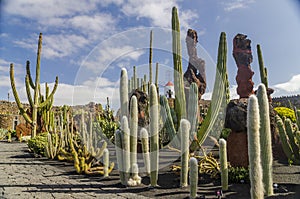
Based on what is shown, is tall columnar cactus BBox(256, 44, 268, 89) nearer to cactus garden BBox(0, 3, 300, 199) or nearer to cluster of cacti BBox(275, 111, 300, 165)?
cactus garden BBox(0, 3, 300, 199)

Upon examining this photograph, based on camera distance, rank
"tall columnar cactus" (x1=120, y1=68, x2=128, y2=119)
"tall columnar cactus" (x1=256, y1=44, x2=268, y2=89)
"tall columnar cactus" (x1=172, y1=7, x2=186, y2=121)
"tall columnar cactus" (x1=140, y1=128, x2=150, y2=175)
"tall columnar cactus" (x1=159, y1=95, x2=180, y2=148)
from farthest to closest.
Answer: "tall columnar cactus" (x1=256, y1=44, x2=268, y2=89)
"tall columnar cactus" (x1=159, y1=95, x2=180, y2=148)
"tall columnar cactus" (x1=172, y1=7, x2=186, y2=121)
"tall columnar cactus" (x1=120, y1=68, x2=128, y2=119)
"tall columnar cactus" (x1=140, y1=128, x2=150, y2=175)

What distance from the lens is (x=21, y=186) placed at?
4.30 metres

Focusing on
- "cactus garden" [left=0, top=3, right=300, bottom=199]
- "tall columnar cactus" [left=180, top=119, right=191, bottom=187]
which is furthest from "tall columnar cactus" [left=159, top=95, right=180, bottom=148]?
"tall columnar cactus" [left=180, top=119, right=191, bottom=187]

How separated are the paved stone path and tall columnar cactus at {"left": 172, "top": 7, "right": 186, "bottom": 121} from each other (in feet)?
7.35

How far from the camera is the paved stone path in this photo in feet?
12.3

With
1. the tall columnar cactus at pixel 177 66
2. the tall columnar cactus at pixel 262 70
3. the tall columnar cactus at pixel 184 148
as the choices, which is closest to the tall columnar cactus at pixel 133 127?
the tall columnar cactus at pixel 184 148

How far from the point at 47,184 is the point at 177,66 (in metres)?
3.26

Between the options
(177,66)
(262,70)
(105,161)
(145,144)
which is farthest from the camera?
(262,70)

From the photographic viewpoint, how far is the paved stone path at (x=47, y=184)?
3756mm

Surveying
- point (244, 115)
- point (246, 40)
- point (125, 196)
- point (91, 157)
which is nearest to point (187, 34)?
point (246, 40)

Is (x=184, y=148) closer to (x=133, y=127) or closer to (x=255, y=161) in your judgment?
(x=133, y=127)

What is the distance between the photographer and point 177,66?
552cm

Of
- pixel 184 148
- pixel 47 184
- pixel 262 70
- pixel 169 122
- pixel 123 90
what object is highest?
pixel 262 70

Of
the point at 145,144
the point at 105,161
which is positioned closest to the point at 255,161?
the point at 145,144
